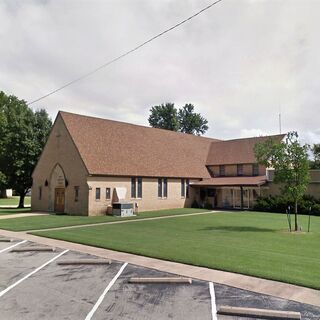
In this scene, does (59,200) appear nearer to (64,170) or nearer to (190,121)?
(64,170)

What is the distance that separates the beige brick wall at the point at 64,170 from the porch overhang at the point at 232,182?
Result: 14088 mm

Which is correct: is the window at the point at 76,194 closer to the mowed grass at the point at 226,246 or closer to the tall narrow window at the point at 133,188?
the tall narrow window at the point at 133,188

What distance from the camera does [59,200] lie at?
111ft

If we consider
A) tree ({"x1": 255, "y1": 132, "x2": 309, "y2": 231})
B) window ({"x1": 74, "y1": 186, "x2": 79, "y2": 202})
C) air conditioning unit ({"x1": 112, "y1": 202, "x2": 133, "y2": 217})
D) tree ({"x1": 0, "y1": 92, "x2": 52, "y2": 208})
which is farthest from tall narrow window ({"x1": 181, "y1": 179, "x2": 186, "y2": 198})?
tree ({"x1": 255, "y1": 132, "x2": 309, "y2": 231})

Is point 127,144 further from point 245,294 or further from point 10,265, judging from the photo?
point 245,294

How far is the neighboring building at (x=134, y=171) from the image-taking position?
104ft

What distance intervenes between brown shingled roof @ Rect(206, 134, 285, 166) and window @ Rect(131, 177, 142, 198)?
12.8 metres

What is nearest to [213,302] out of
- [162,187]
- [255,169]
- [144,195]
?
[144,195]

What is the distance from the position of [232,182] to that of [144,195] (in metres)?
9.90

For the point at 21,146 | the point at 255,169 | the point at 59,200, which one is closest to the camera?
the point at 59,200

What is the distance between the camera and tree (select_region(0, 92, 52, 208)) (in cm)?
4031

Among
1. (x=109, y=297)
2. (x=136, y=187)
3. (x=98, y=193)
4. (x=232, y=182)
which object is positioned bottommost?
(x=109, y=297)

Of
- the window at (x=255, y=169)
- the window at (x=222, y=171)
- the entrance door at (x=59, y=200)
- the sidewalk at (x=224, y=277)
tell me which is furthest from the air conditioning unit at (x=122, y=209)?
the window at (x=255, y=169)

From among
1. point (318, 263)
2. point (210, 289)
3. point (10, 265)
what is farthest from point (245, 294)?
point (10, 265)
